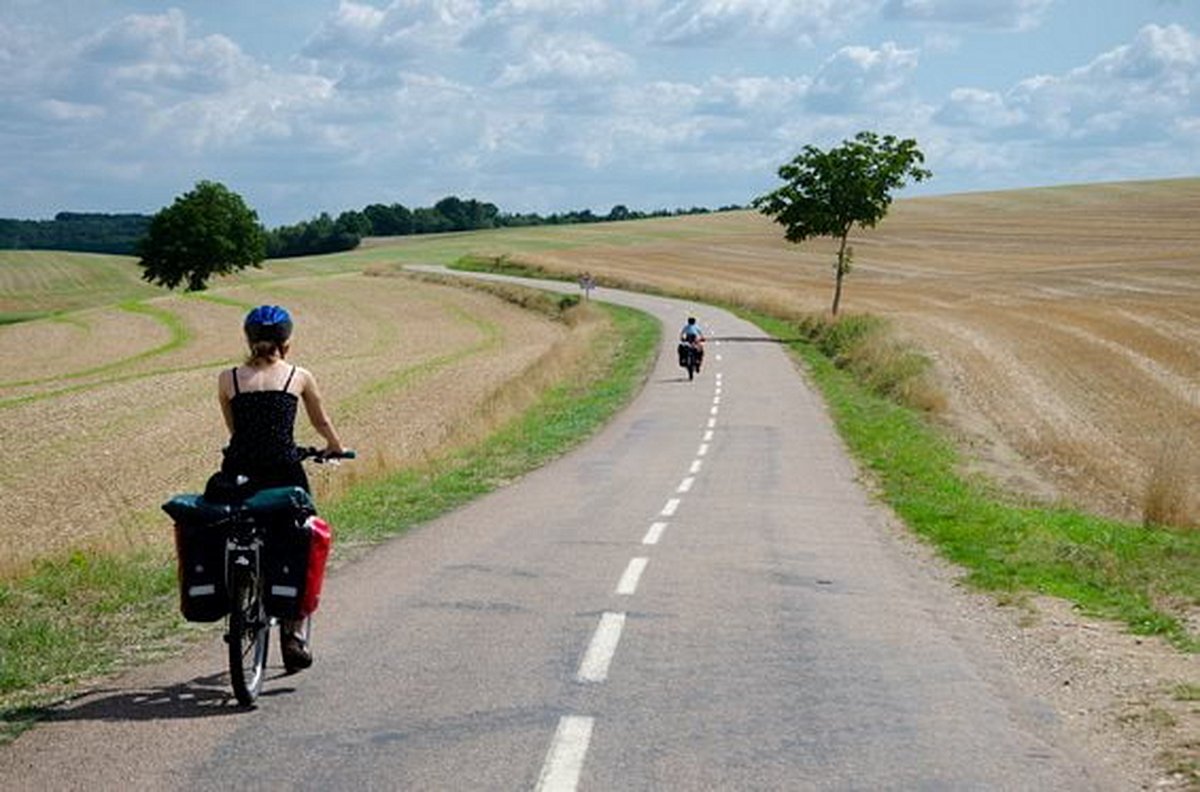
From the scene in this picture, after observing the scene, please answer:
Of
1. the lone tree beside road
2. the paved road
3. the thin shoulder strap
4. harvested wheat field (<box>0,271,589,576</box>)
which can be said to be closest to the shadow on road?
the paved road

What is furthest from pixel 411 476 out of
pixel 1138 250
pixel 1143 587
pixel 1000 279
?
pixel 1138 250

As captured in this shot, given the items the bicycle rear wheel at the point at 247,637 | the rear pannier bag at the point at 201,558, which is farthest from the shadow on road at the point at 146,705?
the rear pannier bag at the point at 201,558

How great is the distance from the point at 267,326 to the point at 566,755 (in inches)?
120

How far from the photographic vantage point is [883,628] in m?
9.77

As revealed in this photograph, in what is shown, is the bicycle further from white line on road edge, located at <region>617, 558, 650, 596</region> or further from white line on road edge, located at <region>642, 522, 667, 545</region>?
white line on road edge, located at <region>642, 522, 667, 545</region>

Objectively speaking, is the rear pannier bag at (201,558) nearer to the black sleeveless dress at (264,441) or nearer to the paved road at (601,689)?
the black sleeveless dress at (264,441)

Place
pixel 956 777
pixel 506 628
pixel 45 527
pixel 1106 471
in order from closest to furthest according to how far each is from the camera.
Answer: pixel 956 777 → pixel 506 628 → pixel 45 527 → pixel 1106 471

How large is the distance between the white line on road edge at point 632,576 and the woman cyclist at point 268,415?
11.0 ft

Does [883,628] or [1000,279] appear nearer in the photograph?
[883,628]

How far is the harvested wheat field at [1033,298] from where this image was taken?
26250mm

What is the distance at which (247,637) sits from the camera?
745 centimetres

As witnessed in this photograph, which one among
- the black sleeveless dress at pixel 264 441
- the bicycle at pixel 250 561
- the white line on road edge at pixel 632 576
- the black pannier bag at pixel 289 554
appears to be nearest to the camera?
the bicycle at pixel 250 561

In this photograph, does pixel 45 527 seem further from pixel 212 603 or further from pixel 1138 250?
pixel 1138 250

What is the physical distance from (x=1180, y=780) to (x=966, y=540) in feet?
26.3
